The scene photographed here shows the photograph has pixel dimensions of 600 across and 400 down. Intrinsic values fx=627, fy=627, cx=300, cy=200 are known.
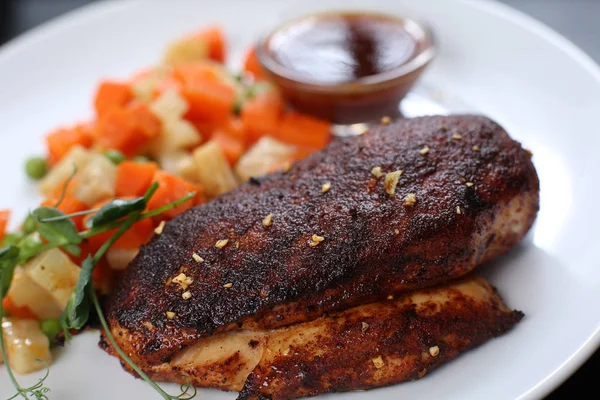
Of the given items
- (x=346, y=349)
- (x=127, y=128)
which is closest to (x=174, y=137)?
(x=127, y=128)

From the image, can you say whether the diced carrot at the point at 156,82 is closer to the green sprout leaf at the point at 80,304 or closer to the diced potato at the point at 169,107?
the diced potato at the point at 169,107

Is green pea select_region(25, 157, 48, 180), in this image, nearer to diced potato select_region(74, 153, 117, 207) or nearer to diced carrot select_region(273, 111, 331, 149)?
diced potato select_region(74, 153, 117, 207)

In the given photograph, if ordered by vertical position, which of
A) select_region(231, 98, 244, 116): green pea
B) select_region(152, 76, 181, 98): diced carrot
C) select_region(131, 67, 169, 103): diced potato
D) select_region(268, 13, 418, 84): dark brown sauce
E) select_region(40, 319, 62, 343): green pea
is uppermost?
select_region(268, 13, 418, 84): dark brown sauce

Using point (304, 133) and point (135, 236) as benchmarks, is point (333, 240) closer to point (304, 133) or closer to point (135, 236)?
point (135, 236)

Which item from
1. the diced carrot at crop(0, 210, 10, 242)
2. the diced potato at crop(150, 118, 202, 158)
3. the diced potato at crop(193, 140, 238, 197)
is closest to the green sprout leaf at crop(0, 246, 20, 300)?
the diced carrot at crop(0, 210, 10, 242)

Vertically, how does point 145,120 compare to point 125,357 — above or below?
above

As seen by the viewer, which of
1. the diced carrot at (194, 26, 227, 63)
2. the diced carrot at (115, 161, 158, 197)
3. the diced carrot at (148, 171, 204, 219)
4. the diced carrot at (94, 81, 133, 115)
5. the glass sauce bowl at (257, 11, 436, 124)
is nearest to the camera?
the diced carrot at (148, 171, 204, 219)

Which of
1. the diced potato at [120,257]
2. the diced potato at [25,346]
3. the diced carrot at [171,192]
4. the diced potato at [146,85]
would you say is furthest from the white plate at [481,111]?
the diced carrot at [171,192]
